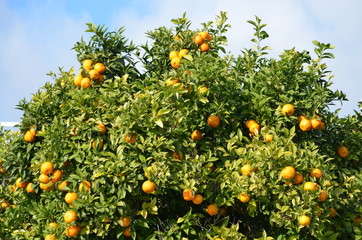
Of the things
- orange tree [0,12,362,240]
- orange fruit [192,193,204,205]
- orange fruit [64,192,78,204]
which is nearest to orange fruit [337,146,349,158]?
orange tree [0,12,362,240]

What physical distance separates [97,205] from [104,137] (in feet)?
2.09

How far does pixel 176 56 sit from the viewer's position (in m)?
4.88

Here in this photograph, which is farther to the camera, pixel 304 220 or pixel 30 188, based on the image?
pixel 30 188

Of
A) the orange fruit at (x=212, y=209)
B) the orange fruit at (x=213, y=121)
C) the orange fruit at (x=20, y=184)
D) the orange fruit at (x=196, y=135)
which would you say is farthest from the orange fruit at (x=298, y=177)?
the orange fruit at (x=20, y=184)

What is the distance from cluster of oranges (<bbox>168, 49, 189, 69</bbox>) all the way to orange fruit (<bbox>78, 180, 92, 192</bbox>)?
57.5 inches

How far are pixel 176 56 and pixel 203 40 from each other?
0.39m

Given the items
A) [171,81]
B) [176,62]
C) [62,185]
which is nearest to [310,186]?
[171,81]

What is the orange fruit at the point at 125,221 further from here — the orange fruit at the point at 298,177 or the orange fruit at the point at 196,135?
the orange fruit at the point at 298,177

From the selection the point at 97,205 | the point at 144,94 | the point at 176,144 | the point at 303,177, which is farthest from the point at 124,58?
the point at 303,177

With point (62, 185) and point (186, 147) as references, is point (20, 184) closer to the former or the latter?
point (62, 185)

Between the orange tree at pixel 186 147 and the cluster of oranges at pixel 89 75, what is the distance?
0.01 m

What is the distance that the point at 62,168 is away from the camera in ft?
14.4

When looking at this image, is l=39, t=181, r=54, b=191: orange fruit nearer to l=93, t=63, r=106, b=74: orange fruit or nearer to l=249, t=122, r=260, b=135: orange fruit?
l=93, t=63, r=106, b=74: orange fruit

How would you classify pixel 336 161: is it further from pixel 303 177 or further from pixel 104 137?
pixel 104 137
